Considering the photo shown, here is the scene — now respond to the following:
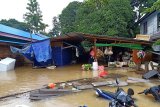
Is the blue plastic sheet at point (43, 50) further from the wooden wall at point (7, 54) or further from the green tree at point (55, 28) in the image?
the green tree at point (55, 28)

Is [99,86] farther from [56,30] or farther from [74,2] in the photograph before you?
[56,30]

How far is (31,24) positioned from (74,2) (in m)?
9.03

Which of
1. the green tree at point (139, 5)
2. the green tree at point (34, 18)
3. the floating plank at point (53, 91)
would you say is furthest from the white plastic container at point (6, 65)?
the green tree at point (34, 18)

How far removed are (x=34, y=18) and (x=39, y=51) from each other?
→ 25.9 meters

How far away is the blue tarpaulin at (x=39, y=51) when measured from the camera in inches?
717

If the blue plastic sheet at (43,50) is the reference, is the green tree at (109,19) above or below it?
above

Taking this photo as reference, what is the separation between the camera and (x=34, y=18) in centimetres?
4306

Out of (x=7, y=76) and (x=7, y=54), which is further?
(x=7, y=54)

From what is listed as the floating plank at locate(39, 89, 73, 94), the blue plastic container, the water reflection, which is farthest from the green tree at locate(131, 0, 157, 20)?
the floating plank at locate(39, 89, 73, 94)

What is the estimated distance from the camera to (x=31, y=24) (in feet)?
143

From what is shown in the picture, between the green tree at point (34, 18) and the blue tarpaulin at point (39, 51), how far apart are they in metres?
24.8

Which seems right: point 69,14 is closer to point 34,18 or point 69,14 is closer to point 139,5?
point 34,18

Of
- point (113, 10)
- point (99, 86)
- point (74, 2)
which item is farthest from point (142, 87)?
point (74, 2)

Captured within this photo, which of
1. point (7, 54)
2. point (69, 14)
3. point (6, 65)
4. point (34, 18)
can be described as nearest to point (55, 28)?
point (34, 18)
